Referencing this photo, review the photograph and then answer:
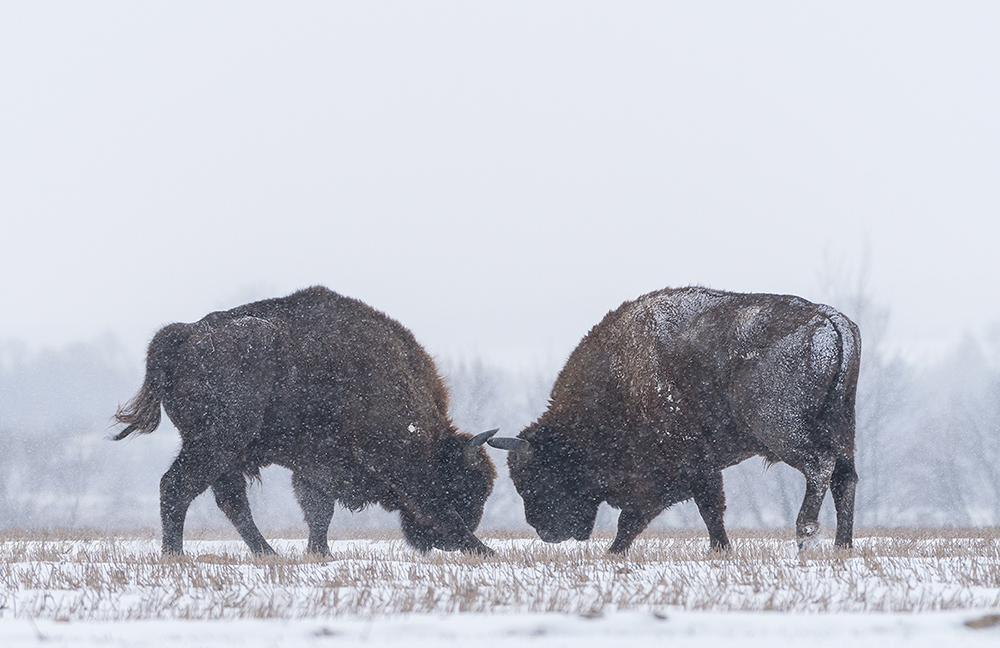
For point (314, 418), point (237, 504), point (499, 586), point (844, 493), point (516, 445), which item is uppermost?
point (314, 418)

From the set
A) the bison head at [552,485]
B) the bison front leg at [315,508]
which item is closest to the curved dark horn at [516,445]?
the bison head at [552,485]

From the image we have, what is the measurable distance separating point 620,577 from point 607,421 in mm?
3736

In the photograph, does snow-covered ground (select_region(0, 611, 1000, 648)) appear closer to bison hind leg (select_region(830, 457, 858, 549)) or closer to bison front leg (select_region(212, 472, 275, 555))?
bison hind leg (select_region(830, 457, 858, 549))

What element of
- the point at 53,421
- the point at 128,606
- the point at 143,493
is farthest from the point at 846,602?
the point at 53,421

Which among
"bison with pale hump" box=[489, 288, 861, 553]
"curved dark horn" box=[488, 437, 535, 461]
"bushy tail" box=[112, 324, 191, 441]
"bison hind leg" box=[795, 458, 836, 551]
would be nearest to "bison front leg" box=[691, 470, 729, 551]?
"bison with pale hump" box=[489, 288, 861, 553]

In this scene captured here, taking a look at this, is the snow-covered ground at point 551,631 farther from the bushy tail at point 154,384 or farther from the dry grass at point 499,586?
the bushy tail at point 154,384

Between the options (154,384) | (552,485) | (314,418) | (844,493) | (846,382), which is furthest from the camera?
(552,485)

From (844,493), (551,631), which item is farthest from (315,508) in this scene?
(551,631)

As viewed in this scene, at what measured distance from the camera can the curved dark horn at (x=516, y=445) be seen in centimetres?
909

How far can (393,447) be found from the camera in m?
8.95

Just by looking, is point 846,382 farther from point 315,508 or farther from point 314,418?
point 315,508

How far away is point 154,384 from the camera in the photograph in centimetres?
854

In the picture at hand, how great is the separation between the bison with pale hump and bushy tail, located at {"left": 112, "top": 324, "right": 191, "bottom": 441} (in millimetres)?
3082

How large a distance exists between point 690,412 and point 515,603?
154 inches
